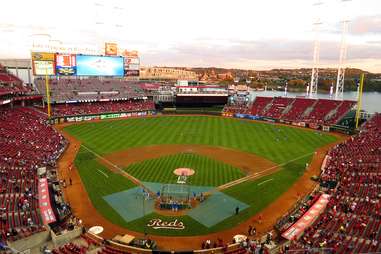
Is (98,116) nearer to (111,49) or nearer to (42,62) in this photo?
(42,62)

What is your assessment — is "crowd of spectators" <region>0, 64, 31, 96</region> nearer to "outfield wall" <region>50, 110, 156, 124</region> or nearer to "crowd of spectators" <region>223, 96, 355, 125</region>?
"outfield wall" <region>50, 110, 156, 124</region>

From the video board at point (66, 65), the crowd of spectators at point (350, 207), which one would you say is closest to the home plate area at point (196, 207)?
the crowd of spectators at point (350, 207)

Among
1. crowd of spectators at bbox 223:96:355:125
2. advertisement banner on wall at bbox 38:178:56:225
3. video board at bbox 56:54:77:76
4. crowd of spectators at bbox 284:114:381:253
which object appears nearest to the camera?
crowd of spectators at bbox 284:114:381:253

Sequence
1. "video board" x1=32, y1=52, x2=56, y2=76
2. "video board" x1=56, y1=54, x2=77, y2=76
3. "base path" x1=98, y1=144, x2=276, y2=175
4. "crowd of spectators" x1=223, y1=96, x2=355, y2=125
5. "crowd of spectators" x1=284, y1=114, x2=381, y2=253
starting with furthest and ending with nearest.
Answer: "video board" x1=56, y1=54, x2=77, y2=76
"video board" x1=32, y1=52, x2=56, y2=76
"crowd of spectators" x1=223, y1=96, x2=355, y2=125
"base path" x1=98, y1=144, x2=276, y2=175
"crowd of spectators" x1=284, y1=114, x2=381, y2=253

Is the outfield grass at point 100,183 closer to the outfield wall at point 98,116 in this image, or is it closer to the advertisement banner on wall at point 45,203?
the advertisement banner on wall at point 45,203

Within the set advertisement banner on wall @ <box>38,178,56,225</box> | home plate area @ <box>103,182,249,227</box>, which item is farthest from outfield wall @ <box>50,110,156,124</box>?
home plate area @ <box>103,182,249,227</box>

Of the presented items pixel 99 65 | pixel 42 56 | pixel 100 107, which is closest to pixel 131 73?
pixel 99 65

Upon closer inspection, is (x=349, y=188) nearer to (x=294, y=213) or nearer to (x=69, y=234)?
(x=294, y=213)
